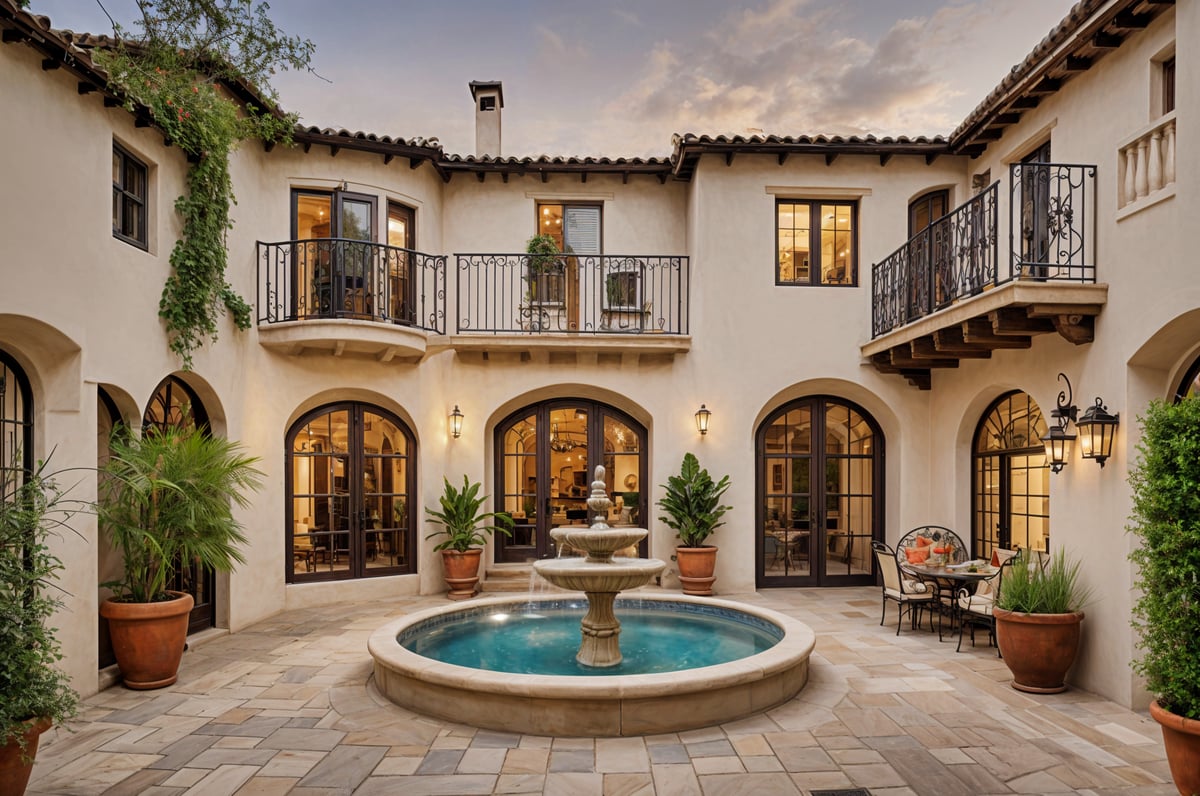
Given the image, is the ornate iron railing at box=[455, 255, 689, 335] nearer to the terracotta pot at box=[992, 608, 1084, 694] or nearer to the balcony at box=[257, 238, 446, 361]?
the balcony at box=[257, 238, 446, 361]

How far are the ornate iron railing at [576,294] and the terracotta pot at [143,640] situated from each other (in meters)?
5.99

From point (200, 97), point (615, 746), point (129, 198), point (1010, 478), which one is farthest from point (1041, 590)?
point (200, 97)

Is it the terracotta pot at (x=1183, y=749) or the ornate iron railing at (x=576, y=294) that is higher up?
the ornate iron railing at (x=576, y=294)

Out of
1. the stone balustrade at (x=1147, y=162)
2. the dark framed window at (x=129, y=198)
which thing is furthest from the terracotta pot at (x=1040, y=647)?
the dark framed window at (x=129, y=198)

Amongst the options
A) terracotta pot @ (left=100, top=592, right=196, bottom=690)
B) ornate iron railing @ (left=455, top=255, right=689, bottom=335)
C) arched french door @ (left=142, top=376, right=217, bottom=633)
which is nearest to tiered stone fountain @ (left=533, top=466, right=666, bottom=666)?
terracotta pot @ (left=100, top=592, right=196, bottom=690)

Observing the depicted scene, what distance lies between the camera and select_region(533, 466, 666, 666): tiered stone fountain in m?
6.16

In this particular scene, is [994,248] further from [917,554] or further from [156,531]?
[156,531]

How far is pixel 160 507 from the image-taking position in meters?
6.68

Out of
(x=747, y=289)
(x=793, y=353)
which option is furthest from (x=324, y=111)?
(x=793, y=353)

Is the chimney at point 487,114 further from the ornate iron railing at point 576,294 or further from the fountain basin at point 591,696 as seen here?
the fountain basin at point 591,696

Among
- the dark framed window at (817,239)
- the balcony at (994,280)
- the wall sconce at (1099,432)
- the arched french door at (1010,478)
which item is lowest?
the arched french door at (1010,478)

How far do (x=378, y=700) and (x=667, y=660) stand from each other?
2515 millimetres

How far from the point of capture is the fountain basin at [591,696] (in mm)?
5164

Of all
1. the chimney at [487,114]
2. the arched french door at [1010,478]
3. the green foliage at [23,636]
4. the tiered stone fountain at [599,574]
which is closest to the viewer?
the green foliage at [23,636]
